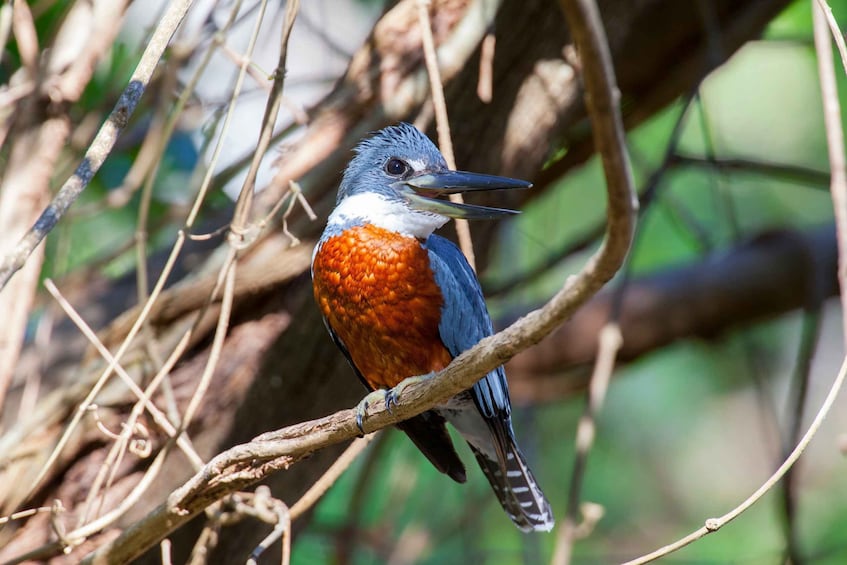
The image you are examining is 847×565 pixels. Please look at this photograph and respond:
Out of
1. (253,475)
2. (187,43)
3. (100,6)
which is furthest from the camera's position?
(187,43)

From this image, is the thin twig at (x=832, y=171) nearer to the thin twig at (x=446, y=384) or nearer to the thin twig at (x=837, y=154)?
the thin twig at (x=837, y=154)

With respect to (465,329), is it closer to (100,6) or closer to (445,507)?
(100,6)

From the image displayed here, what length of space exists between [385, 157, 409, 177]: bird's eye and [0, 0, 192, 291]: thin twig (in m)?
0.86

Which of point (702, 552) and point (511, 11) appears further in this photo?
point (702, 552)

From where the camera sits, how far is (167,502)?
1991 millimetres

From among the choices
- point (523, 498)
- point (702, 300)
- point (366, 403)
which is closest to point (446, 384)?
point (366, 403)

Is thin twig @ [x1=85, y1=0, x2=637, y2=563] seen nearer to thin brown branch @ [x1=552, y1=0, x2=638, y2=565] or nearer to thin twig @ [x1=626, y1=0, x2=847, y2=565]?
thin brown branch @ [x1=552, y1=0, x2=638, y2=565]

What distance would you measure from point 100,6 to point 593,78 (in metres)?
2.24

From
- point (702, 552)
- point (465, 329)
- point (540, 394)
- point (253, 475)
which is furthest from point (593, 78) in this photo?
Answer: point (702, 552)

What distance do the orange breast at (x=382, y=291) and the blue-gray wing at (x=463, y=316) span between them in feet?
0.09

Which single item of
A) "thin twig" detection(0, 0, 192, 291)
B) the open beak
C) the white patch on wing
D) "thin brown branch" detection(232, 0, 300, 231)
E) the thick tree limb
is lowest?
the thick tree limb

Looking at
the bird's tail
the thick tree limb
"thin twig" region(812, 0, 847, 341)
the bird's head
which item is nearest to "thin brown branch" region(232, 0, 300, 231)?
the bird's head

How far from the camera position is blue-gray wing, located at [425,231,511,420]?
249 centimetres

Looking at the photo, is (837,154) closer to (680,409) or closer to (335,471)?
(335,471)
